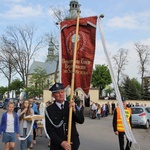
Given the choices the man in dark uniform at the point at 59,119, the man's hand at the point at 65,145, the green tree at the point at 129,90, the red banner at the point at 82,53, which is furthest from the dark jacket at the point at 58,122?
the green tree at the point at 129,90

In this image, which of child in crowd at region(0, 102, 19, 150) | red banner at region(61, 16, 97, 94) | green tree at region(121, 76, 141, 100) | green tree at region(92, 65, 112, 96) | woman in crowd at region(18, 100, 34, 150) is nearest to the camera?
red banner at region(61, 16, 97, 94)

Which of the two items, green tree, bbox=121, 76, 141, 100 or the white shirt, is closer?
the white shirt

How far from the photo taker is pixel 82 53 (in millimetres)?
5547

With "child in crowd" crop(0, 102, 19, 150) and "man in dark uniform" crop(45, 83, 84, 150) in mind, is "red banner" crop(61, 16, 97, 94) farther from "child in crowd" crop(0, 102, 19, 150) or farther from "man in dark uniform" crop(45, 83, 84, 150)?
"child in crowd" crop(0, 102, 19, 150)

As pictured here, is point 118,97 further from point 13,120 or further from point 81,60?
point 13,120

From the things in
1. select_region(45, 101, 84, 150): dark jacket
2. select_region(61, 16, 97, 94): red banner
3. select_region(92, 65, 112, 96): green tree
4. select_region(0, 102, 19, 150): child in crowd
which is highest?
select_region(92, 65, 112, 96): green tree

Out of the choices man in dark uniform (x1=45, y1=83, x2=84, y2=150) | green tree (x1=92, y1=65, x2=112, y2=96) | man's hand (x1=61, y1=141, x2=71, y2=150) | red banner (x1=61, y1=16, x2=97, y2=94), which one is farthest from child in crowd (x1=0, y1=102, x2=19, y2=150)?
A: green tree (x1=92, y1=65, x2=112, y2=96)

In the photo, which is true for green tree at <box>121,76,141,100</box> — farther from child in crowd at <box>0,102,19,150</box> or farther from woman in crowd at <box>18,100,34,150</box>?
child in crowd at <box>0,102,19,150</box>

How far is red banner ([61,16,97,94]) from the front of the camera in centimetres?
546

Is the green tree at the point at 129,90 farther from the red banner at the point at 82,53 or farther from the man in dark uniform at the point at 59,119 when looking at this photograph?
the man in dark uniform at the point at 59,119

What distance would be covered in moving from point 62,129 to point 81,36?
2106 millimetres

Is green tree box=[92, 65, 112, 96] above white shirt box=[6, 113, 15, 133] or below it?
above

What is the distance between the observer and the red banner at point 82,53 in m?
5.46

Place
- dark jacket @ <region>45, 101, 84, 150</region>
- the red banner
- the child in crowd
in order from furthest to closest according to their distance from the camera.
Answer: the child in crowd → the red banner → dark jacket @ <region>45, 101, 84, 150</region>
